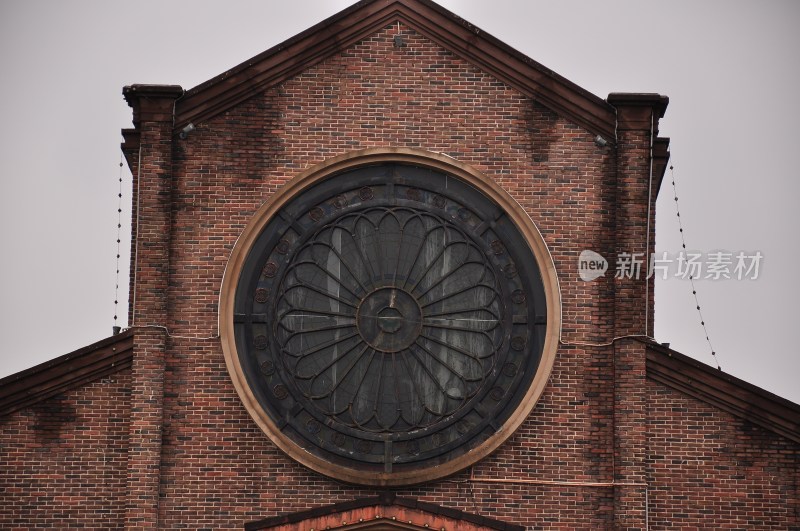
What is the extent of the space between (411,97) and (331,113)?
4.09 feet

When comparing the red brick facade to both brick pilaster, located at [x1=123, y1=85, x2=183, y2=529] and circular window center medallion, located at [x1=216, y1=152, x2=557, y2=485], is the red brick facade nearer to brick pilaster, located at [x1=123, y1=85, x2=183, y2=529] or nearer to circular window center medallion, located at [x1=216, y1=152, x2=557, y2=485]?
brick pilaster, located at [x1=123, y1=85, x2=183, y2=529]

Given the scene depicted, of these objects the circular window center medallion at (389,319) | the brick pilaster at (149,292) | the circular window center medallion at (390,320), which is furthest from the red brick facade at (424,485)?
the circular window center medallion at (390,320)

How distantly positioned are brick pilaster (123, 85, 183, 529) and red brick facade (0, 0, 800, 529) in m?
0.02

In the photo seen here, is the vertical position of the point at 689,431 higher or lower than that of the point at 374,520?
higher

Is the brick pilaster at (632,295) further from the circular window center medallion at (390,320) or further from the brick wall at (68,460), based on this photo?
the brick wall at (68,460)

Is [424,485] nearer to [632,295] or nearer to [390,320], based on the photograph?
[390,320]

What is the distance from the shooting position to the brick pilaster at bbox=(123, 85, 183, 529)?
21656mm

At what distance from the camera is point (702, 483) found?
71.5ft

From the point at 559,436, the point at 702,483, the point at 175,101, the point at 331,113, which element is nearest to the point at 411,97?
the point at 331,113

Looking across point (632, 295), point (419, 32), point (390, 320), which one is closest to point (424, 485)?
point (390, 320)

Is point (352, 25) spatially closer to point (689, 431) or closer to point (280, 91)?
point (280, 91)

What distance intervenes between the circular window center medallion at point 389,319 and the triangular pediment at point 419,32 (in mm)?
1675

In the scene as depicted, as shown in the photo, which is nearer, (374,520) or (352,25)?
(374,520)

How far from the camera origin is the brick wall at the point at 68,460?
21.8 metres
